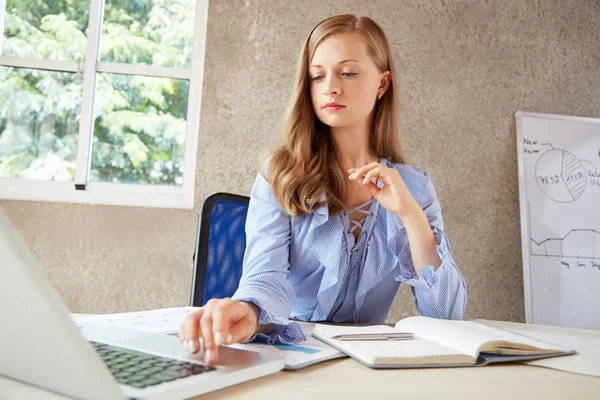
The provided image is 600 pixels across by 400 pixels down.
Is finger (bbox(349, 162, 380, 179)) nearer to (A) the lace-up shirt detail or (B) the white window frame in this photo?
(A) the lace-up shirt detail

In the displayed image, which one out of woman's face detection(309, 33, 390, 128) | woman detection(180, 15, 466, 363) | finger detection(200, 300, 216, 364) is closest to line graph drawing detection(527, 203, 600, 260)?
woman detection(180, 15, 466, 363)

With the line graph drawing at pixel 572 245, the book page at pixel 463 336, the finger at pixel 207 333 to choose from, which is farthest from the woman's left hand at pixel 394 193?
the line graph drawing at pixel 572 245

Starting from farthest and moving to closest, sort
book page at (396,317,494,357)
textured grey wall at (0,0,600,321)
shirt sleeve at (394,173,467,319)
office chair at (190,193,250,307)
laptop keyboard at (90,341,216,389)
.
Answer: textured grey wall at (0,0,600,321)
office chair at (190,193,250,307)
shirt sleeve at (394,173,467,319)
book page at (396,317,494,357)
laptop keyboard at (90,341,216,389)

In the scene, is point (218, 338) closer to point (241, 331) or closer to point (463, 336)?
point (241, 331)

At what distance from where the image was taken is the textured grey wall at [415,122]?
2.61 meters

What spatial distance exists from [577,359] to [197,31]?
2.48 meters

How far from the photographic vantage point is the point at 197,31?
276cm

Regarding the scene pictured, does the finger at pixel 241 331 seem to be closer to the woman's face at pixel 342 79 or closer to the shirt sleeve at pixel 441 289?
the shirt sleeve at pixel 441 289

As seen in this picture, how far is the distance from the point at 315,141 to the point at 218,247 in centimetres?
42

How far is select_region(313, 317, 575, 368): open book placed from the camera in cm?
68

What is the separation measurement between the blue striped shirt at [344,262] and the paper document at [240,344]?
0.89 ft

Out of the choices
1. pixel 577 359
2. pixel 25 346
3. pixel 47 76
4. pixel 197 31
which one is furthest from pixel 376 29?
pixel 47 76

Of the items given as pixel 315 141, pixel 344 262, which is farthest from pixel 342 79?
pixel 344 262

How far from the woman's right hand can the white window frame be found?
1.94 m
